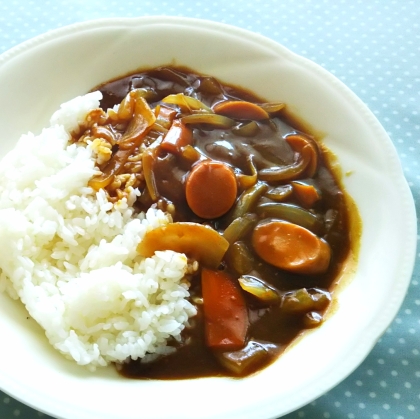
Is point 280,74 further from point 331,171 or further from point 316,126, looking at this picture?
point 331,171

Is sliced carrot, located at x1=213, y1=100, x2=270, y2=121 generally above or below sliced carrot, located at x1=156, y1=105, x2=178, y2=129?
below

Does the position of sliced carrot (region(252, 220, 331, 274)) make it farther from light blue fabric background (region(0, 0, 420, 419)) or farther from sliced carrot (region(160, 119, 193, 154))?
light blue fabric background (region(0, 0, 420, 419))

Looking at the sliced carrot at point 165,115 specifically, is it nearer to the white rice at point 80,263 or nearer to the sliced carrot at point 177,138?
the sliced carrot at point 177,138

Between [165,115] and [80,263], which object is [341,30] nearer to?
[165,115]

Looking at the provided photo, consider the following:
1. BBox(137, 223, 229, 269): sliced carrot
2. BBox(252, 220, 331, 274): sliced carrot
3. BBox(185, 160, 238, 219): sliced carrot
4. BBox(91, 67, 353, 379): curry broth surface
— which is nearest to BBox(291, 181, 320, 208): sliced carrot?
BBox(91, 67, 353, 379): curry broth surface

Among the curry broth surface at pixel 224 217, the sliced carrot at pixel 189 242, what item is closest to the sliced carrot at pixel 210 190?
the curry broth surface at pixel 224 217
